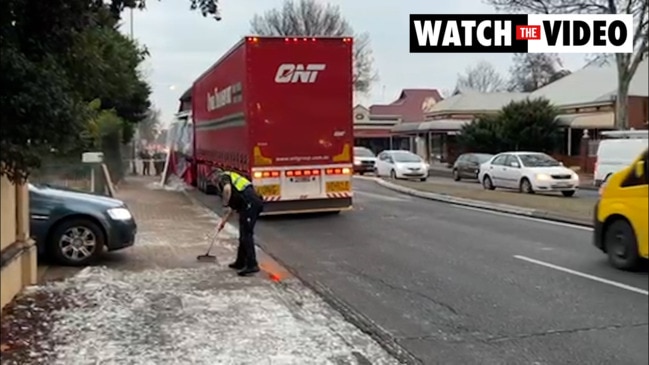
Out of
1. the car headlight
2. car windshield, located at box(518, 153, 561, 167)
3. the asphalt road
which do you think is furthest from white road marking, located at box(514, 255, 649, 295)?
the car headlight

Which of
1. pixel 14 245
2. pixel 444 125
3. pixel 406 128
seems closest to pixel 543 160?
pixel 406 128

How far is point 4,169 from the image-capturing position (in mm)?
5703

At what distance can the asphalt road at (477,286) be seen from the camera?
5.55 m

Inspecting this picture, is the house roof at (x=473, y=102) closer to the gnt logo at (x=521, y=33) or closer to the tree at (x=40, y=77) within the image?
the gnt logo at (x=521, y=33)

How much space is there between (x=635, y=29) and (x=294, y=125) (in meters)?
13.4

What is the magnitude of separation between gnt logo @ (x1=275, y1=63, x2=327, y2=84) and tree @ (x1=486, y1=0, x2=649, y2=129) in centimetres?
1228

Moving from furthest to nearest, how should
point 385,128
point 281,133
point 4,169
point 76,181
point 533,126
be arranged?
1. point 76,181
2. point 281,133
3. point 4,169
4. point 385,128
5. point 533,126

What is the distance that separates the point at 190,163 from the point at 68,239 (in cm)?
1723

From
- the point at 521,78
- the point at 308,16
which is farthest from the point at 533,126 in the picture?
the point at 308,16

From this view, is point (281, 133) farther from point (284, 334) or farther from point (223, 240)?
point (284, 334)

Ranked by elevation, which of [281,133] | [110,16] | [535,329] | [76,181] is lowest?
[535,329]

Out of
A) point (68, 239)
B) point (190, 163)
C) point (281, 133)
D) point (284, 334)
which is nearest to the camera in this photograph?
point (284, 334)

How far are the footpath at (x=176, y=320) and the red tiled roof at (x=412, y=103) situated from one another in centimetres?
253

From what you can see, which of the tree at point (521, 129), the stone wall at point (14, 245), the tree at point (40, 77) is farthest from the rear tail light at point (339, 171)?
the tree at point (521, 129)
